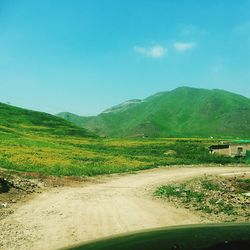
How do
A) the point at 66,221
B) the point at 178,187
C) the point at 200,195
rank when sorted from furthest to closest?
1. the point at 178,187
2. the point at 200,195
3. the point at 66,221

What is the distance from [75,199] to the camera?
3325cm

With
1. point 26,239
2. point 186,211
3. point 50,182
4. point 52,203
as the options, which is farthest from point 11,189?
point 186,211

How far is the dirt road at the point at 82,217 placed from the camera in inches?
906

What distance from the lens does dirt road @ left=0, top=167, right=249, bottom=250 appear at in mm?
23000

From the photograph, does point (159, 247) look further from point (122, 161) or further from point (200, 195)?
point (122, 161)

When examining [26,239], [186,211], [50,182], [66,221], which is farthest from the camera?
[50,182]

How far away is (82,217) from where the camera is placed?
2706 centimetres

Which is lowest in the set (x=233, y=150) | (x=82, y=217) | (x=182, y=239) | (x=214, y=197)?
(x=182, y=239)

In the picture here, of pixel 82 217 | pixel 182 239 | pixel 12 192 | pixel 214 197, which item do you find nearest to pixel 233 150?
pixel 214 197

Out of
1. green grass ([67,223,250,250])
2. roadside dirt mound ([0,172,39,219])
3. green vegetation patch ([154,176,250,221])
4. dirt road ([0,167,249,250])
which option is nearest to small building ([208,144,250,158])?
green vegetation patch ([154,176,250,221])

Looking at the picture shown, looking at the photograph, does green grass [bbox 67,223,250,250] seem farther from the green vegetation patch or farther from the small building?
the small building

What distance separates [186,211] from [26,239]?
11794mm

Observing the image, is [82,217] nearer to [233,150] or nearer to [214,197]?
[214,197]

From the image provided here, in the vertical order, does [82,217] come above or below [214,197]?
below
